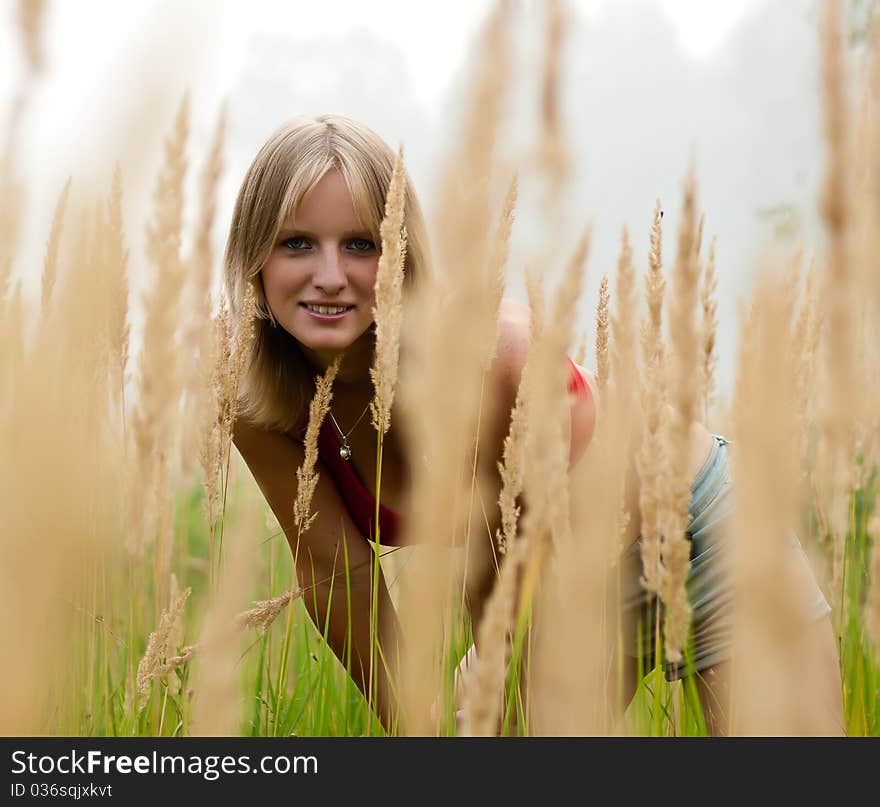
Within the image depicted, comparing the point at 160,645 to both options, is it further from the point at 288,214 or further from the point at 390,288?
the point at 288,214

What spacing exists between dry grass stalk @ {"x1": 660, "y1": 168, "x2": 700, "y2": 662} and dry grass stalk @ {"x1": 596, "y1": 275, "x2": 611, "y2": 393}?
36 centimetres

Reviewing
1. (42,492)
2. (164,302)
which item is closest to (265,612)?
(164,302)

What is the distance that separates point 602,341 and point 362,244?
2.74 feet

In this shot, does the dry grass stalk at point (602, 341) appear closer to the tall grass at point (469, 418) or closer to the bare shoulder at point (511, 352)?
the tall grass at point (469, 418)

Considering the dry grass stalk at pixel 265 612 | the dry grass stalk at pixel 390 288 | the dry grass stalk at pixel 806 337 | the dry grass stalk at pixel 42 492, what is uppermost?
the dry grass stalk at pixel 806 337

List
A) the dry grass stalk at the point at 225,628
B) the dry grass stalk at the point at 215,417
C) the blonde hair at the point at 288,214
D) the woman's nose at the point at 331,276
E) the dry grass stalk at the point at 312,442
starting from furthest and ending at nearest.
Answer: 1. the blonde hair at the point at 288,214
2. the woman's nose at the point at 331,276
3. the dry grass stalk at the point at 312,442
4. the dry grass stalk at the point at 215,417
5. the dry grass stalk at the point at 225,628

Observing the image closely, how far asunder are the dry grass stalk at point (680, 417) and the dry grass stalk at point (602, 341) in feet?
1.18

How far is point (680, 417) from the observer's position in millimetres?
609

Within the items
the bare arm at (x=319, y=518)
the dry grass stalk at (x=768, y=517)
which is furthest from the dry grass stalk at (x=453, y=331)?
the bare arm at (x=319, y=518)

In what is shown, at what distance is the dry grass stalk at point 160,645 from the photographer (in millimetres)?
882

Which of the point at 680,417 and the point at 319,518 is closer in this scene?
the point at 680,417

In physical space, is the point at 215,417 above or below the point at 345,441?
below
